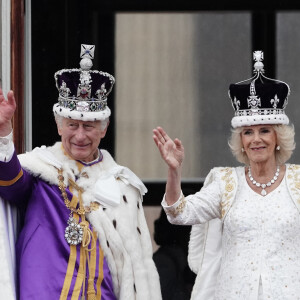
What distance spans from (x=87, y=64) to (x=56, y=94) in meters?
1.38

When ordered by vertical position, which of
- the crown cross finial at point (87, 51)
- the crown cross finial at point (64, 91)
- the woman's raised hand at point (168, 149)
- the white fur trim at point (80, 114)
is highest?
the crown cross finial at point (87, 51)

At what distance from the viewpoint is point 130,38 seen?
746 cm

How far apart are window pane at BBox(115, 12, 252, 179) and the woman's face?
2.20m

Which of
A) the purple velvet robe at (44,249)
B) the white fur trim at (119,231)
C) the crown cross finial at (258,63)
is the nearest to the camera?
the purple velvet robe at (44,249)

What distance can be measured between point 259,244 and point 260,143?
0.49 meters

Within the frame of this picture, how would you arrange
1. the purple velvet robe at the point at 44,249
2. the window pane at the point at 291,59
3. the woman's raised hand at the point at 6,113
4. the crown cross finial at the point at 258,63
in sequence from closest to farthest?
1. the woman's raised hand at the point at 6,113
2. the purple velvet robe at the point at 44,249
3. the crown cross finial at the point at 258,63
4. the window pane at the point at 291,59

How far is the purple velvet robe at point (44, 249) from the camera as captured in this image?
5.04 m

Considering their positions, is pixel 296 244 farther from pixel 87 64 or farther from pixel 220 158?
pixel 220 158

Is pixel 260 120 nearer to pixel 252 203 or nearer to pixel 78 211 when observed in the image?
pixel 252 203

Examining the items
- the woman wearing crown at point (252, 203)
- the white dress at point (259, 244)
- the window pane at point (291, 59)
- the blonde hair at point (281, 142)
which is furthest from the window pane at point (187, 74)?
the white dress at point (259, 244)

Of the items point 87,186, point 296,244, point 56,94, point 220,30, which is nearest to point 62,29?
point 56,94

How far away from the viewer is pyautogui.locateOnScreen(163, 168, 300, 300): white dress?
5.07 meters

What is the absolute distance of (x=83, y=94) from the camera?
17.4 feet

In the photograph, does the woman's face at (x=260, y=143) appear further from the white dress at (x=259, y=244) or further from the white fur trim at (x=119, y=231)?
the white fur trim at (x=119, y=231)
